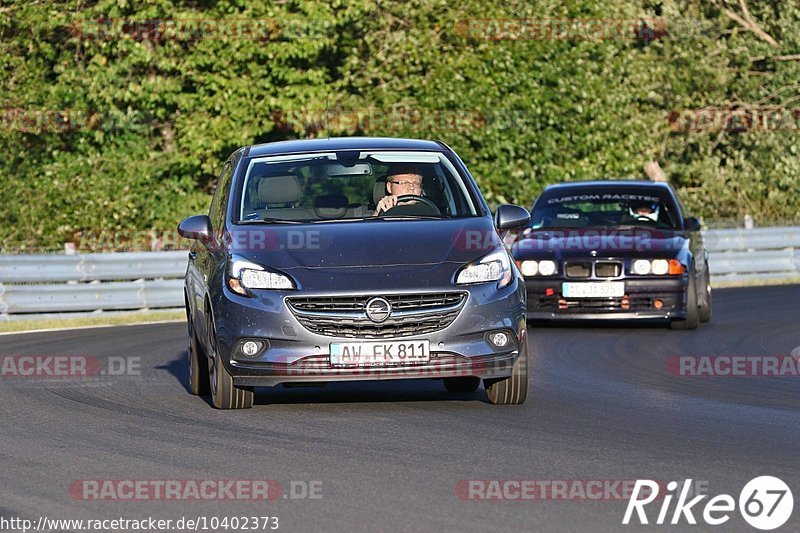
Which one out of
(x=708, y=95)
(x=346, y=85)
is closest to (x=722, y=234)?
(x=346, y=85)

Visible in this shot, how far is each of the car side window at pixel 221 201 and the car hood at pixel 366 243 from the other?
565 millimetres

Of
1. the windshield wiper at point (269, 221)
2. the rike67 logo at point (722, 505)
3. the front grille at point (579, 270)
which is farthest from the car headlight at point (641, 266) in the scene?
the rike67 logo at point (722, 505)

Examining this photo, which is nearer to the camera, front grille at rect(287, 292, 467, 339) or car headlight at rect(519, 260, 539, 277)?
front grille at rect(287, 292, 467, 339)

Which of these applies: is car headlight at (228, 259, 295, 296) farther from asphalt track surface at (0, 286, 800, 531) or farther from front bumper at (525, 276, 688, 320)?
front bumper at (525, 276, 688, 320)

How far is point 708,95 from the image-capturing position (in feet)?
149

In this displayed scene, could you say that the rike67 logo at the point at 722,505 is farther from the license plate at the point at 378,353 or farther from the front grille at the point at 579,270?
the front grille at the point at 579,270

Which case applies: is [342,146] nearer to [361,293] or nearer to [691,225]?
[361,293]

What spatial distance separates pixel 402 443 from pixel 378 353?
1189 mm

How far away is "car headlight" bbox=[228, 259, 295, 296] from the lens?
9.83 metres

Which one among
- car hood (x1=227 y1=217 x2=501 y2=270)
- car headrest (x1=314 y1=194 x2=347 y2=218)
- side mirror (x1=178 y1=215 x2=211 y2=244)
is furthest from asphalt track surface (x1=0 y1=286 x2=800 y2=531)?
car headrest (x1=314 y1=194 x2=347 y2=218)

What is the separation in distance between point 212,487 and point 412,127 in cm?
2684

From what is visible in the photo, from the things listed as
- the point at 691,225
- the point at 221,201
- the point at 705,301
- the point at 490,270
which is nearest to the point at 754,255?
the point at 705,301

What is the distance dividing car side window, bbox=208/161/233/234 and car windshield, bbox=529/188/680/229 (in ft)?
22.3

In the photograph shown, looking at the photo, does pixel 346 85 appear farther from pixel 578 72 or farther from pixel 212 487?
pixel 212 487
